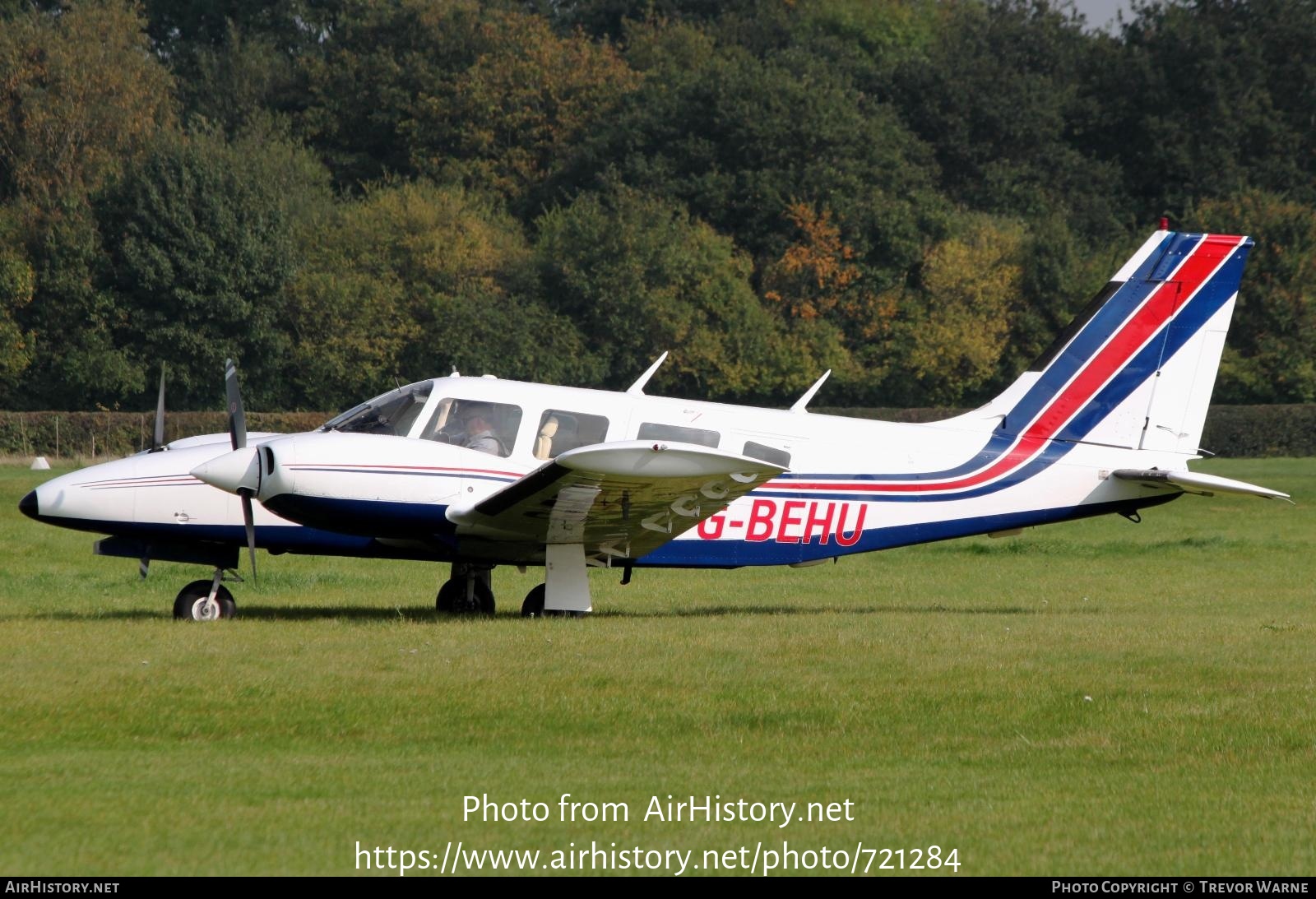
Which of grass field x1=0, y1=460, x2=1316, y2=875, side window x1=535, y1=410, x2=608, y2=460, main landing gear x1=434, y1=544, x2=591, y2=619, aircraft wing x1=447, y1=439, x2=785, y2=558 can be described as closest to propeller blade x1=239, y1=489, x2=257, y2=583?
grass field x1=0, y1=460, x2=1316, y2=875

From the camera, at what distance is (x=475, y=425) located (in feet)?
49.9

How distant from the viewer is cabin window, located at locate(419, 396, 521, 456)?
15.1 m

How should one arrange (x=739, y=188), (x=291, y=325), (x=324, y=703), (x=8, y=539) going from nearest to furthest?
(x=324, y=703) < (x=8, y=539) < (x=291, y=325) < (x=739, y=188)

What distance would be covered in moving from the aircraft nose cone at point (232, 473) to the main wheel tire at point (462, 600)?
2.68 meters

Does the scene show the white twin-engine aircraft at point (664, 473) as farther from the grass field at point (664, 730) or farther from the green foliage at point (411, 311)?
the green foliage at point (411, 311)

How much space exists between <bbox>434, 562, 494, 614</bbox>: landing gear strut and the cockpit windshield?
180 centimetres

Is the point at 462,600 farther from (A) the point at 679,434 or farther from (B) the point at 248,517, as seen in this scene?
(A) the point at 679,434

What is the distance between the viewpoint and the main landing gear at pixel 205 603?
1503 centimetres

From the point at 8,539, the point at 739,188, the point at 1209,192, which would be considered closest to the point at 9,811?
the point at 8,539

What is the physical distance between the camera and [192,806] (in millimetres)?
7969

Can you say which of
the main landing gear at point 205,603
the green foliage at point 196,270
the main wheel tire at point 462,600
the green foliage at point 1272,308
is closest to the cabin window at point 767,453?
the main wheel tire at point 462,600

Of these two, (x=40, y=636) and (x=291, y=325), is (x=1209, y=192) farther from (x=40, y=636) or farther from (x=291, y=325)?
(x=40, y=636)

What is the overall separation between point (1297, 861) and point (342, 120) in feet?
235

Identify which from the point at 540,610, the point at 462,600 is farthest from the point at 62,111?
the point at 540,610
